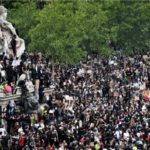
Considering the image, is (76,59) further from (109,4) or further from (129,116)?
(129,116)

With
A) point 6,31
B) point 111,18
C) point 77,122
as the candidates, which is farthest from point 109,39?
point 77,122

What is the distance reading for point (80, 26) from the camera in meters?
71.9

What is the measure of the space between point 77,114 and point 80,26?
23351 mm

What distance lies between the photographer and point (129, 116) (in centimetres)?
5025

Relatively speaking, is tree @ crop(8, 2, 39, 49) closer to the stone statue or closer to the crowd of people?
the crowd of people

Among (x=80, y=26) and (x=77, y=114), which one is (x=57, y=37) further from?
(x=77, y=114)

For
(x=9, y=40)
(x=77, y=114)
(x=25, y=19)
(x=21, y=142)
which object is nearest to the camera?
(x=21, y=142)

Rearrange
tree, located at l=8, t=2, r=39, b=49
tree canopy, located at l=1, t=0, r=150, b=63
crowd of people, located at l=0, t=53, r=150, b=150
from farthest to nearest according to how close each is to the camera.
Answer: tree, located at l=8, t=2, r=39, b=49
tree canopy, located at l=1, t=0, r=150, b=63
crowd of people, located at l=0, t=53, r=150, b=150

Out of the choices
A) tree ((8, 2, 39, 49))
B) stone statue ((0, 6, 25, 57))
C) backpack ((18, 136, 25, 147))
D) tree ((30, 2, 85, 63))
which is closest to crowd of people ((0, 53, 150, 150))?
backpack ((18, 136, 25, 147))

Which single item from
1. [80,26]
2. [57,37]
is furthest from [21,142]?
[80,26]

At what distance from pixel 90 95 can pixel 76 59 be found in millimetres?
13896

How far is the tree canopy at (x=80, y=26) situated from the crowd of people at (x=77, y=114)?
5.97m

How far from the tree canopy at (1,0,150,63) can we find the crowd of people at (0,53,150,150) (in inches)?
235

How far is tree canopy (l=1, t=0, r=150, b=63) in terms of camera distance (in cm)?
6912
